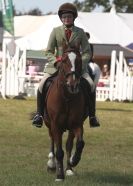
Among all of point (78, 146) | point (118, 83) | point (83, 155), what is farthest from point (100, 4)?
point (78, 146)

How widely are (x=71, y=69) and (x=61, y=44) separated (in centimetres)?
100

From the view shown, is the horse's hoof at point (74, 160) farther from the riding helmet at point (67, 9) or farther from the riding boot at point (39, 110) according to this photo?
the riding helmet at point (67, 9)

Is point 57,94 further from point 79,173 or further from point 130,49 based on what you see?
point 130,49

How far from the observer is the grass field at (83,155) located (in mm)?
10344

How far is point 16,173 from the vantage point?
10812mm

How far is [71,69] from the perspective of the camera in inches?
381

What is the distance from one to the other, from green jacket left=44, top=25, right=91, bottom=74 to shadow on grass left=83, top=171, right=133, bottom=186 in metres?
1.66

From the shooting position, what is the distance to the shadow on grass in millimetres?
10281

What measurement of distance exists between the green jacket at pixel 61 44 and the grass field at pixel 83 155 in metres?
1.70

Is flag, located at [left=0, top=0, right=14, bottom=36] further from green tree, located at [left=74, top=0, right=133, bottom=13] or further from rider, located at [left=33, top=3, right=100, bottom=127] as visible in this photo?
green tree, located at [left=74, top=0, right=133, bottom=13]

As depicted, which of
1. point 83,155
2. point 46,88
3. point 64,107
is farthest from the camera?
point 83,155

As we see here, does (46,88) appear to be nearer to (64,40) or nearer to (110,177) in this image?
(64,40)

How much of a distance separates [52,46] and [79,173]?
83.6 inches

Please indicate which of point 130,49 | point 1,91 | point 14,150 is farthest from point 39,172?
point 130,49
